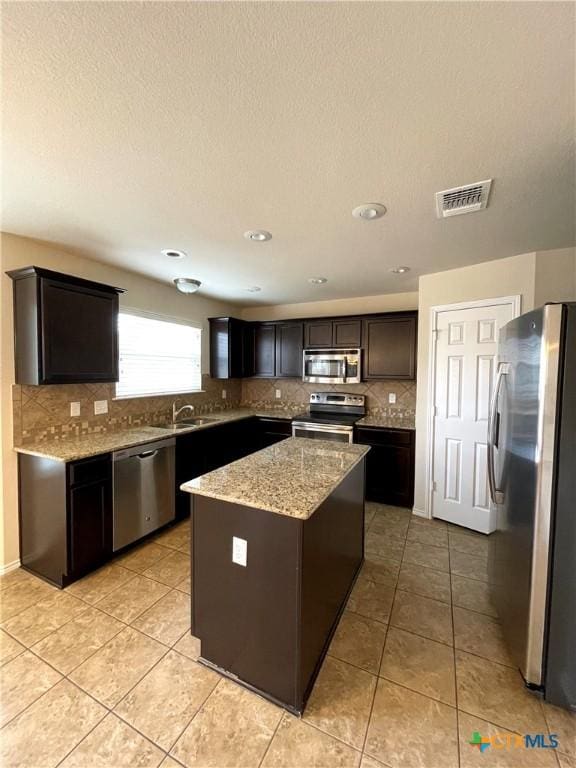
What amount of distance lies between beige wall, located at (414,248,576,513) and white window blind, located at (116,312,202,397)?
2898 millimetres

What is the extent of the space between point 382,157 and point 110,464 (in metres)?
2.69

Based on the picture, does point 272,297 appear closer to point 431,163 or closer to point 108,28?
point 431,163

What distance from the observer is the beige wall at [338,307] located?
13.7 ft

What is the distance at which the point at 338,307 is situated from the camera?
456 centimetres

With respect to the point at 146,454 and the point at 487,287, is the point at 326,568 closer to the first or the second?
the point at 146,454

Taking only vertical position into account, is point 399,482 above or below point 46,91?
below

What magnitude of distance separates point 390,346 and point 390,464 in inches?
56.8

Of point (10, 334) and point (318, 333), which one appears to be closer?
point (10, 334)

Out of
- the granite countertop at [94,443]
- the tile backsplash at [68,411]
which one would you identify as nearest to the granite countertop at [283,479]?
the granite countertop at [94,443]

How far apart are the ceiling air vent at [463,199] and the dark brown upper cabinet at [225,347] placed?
309 centimetres

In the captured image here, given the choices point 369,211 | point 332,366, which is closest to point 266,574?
point 369,211

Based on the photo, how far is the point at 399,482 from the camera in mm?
3590

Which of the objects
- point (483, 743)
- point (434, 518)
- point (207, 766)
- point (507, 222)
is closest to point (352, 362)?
point (434, 518)

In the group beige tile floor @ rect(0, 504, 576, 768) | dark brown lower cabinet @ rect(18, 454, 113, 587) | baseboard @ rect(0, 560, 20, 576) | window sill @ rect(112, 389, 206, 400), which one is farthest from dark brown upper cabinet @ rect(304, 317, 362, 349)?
baseboard @ rect(0, 560, 20, 576)
